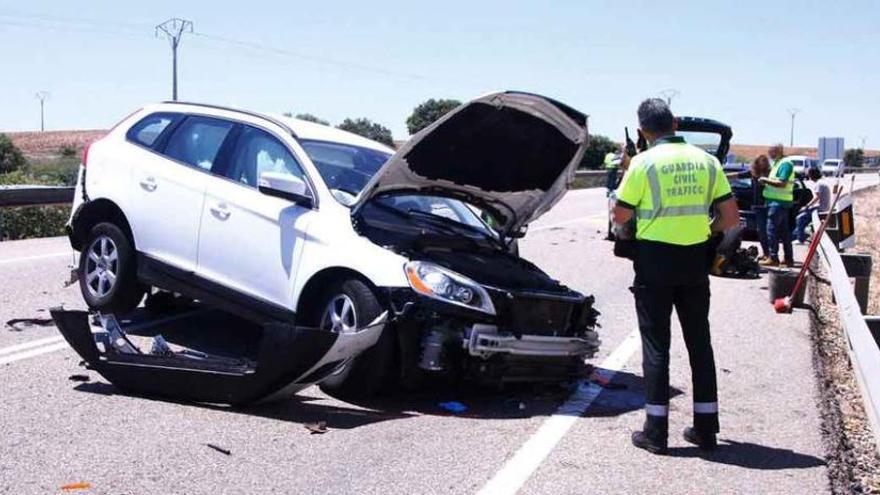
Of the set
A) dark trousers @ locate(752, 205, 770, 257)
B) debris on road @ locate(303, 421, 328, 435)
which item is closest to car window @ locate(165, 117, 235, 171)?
debris on road @ locate(303, 421, 328, 435)

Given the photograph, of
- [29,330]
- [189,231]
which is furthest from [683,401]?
[29,330]

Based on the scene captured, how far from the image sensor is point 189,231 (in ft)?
25.1

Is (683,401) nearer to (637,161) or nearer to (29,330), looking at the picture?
(637,161)

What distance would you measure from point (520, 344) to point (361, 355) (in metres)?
0.99

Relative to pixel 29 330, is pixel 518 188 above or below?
above

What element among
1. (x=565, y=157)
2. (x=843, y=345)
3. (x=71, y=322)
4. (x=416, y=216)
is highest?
(x=565, y=157)

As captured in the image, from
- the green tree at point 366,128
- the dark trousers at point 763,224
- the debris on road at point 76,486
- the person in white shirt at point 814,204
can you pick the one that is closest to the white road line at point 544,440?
the debris on road at point 76,486

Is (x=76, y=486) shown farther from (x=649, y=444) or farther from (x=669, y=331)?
A: (x=669, y=331)

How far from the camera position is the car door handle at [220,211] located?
7.41 m

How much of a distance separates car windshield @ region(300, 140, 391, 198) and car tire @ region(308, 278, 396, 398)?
75 centimetres

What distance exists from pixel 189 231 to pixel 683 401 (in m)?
3.81

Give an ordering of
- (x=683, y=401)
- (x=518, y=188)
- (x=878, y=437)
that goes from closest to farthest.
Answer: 1. (x=878, y=437)
2. (x=683, y=401)
3. (x=518, y=188)

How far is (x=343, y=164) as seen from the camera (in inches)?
299

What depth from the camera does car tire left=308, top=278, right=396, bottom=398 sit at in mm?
6281
